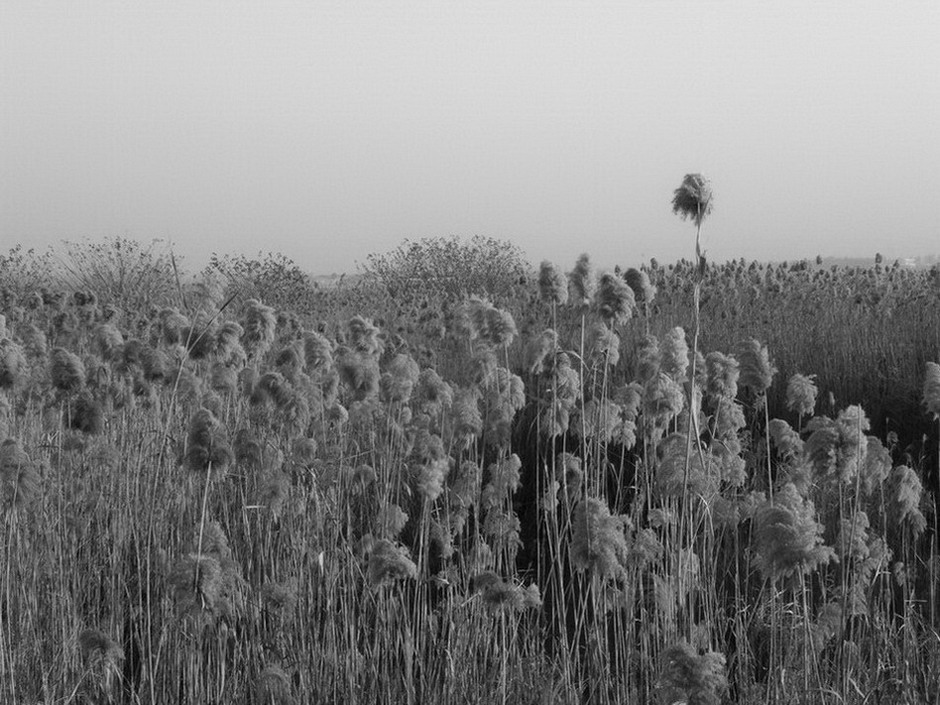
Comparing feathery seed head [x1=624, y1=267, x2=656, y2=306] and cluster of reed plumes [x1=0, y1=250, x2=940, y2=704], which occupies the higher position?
feathery seed head [x1=624, y1=267, x2=656, y2=306]

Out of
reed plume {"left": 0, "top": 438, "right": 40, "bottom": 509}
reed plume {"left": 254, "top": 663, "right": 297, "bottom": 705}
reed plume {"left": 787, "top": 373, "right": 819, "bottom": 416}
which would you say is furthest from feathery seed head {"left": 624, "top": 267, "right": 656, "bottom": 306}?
reed plume {"left": 0, "top": 438, "right": 40, "bottom": 509}

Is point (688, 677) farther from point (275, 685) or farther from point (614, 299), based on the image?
point (614, 299)

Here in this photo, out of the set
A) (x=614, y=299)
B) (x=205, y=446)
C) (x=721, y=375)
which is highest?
(x=614, y=299)

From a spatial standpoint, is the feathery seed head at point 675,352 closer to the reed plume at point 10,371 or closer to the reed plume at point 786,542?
the reed plume at point 786,542

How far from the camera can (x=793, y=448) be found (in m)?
4.32

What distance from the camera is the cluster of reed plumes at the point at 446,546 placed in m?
3.13

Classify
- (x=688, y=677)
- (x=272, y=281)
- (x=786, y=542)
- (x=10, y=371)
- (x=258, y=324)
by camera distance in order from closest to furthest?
1. (x=688, y=677)
2. (x=786, y=542)
3. (x=10, y=371)
4. (x=258, y=324)
5. (x=272, y=281)

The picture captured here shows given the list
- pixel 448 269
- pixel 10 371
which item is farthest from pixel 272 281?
pixel 10 371

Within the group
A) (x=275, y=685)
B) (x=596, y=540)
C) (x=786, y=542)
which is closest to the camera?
(x=786, y=542)

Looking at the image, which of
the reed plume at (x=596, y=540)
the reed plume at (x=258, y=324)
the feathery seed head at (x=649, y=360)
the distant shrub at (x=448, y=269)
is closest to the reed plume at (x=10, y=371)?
the reed plume at (x=258, y=324)

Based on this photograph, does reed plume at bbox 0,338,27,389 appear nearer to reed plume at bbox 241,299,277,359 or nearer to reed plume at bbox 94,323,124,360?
reed plume at bbox 94,323,124,360

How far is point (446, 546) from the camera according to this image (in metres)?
3.97

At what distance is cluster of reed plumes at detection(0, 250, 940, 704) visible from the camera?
313 cm

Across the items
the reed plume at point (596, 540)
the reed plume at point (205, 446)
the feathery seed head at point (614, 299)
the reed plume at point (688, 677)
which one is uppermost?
the feathery seed head at point (614, 299)
